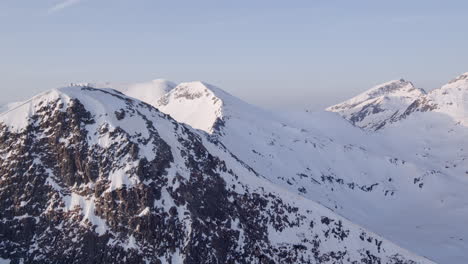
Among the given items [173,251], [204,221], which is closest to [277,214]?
[204,221]

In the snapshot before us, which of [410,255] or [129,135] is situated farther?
[410,255]

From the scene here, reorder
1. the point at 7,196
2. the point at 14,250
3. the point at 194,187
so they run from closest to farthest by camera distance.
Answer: the point at 14,250, the point at 7,196, the point at 194,187

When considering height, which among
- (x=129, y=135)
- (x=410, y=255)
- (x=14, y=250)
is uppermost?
(x=129, y=135)

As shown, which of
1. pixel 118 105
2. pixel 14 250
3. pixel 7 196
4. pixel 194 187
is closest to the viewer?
pixel 14 250

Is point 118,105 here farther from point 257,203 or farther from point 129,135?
point 257,203

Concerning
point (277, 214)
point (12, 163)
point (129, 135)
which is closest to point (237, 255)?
point (277, 214)

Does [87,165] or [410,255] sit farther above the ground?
[87,165]

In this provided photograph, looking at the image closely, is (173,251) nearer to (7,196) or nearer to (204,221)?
(204,221)
